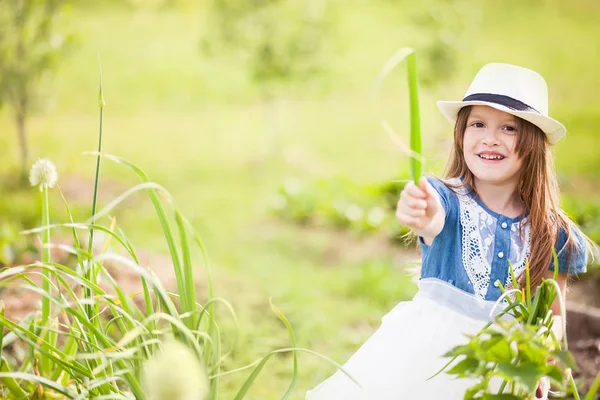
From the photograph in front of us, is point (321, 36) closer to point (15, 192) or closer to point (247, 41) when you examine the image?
point (247, 41)

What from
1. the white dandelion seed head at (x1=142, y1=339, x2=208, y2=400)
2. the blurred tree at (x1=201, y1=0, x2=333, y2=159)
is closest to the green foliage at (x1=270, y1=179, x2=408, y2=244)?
the blurred tree at (x1=201, y1=0, x2=333, y2=159)

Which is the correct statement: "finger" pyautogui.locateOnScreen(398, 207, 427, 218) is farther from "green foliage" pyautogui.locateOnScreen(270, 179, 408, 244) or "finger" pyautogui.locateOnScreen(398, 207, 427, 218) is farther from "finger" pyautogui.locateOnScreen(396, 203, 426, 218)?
"green foliage" pyautogui.locateOnScreen(270, 179, 408, 244)

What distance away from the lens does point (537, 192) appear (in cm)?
136

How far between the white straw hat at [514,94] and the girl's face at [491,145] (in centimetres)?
3

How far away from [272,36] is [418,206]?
4.32 m

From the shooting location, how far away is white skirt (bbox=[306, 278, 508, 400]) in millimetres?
1250

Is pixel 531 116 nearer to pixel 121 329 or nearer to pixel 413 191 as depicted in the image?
pixel 413 191

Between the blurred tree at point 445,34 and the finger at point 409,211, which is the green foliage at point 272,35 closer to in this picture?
the blurred tree at point 445,34

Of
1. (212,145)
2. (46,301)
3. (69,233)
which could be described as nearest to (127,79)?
(212,145)

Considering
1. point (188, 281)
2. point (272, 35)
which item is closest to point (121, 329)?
point (188, 281)

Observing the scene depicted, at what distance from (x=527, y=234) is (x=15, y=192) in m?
3.96

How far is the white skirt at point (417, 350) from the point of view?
49.2 inches

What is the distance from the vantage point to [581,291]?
2.79 meters

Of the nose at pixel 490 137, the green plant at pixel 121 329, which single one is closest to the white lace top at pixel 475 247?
the nose at pixel 490 137
